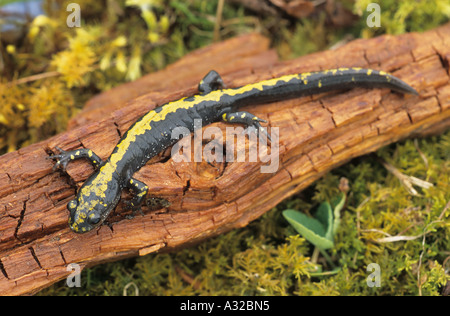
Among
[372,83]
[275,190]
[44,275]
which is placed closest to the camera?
[44,275]

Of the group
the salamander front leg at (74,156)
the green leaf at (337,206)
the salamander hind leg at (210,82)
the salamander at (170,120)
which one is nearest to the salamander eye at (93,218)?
the salamander at (170,120)

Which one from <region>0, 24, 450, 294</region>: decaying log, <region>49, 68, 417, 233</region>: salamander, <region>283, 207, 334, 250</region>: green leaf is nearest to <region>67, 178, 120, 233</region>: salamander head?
<region>49, 68, 417, 233</region>: salamander

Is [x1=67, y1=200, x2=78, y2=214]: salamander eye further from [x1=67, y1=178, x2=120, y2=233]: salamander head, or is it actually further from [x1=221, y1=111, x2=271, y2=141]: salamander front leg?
[x1=221, y1=111, x2=271, y2=141]: salamander front leg

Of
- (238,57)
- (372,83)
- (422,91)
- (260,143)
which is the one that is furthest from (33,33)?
(422,91)

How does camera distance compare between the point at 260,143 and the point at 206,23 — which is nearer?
the point at 260,143

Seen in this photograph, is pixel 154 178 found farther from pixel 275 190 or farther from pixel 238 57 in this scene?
pixel 238 57

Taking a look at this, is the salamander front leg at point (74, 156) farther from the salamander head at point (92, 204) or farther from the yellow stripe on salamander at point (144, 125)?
the salamander head at point (92, 204)
